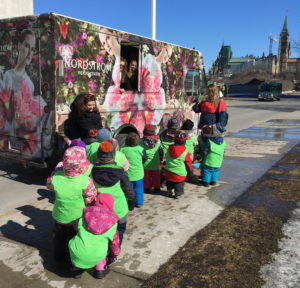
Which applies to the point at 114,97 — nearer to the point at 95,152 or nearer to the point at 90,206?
the point at 95,152

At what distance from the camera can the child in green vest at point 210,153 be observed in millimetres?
5879

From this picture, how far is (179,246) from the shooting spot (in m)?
3.69

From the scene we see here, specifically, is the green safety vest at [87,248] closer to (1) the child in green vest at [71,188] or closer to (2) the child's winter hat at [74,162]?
(1) the child in green vest at [71,188]

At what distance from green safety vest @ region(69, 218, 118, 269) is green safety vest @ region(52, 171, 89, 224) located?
0.86ft

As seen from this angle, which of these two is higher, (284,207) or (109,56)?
(109,56)

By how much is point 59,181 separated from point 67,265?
914 millimetres

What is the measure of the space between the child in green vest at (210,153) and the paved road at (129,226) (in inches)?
11.7

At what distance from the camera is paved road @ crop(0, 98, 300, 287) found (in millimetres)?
3114

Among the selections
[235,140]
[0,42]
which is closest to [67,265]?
[0,42]

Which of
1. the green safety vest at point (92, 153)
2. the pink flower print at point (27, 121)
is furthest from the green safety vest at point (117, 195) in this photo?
the pink flower print at point (27, 121)

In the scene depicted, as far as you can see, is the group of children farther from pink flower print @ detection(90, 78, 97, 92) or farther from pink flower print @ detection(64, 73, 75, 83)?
pink flower print @ detection(90, 78, 97, 92)

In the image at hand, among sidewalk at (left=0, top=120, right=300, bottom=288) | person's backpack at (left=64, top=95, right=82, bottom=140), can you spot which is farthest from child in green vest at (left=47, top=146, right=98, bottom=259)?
person's backpack at (left=64, top=95, right=82, bottom=140)

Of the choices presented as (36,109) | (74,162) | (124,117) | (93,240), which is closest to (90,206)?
(93,240)

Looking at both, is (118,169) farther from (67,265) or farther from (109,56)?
(109,56)
